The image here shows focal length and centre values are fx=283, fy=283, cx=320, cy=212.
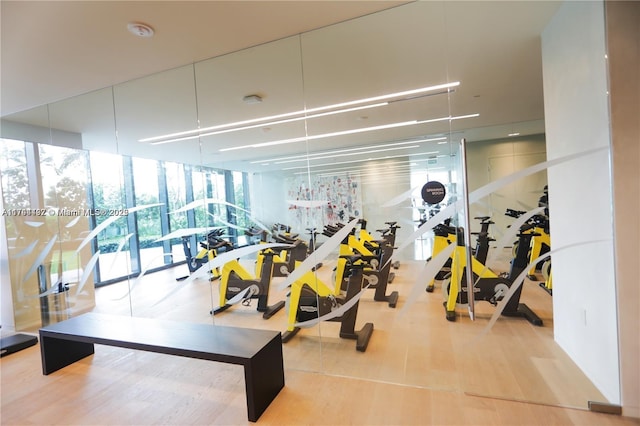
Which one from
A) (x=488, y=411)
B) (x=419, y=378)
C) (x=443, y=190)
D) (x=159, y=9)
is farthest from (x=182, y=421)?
(x=159, y=9)

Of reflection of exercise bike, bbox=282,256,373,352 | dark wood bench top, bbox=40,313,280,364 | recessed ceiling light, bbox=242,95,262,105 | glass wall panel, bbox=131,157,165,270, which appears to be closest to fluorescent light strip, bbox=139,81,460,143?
recessed ceiling light, bbox=242,95,262,105

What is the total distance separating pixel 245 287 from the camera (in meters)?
3.43

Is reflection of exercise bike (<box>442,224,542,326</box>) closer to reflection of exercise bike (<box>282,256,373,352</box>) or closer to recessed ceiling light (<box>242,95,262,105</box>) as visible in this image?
reflection of exercise bike (<box>282,256,373,352</box>)

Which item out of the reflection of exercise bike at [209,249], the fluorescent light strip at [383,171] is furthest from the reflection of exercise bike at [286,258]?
the fluorescent light strip at [383,171]

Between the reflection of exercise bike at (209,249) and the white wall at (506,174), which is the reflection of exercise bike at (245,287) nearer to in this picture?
the reflection of exercise bike at (209,249)

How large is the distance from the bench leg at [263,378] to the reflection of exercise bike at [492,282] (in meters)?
1.52

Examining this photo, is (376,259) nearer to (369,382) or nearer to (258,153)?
(369,382)

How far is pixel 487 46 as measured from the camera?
2.26 meters

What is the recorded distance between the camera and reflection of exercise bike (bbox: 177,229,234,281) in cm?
308

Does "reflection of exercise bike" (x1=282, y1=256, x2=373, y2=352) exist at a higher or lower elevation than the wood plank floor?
higher

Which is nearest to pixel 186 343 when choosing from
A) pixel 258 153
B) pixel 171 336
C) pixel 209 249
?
pixel 171 336

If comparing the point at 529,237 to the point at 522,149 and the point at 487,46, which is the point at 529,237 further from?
the point at 487,46

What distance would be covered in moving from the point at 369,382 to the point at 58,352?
271cm

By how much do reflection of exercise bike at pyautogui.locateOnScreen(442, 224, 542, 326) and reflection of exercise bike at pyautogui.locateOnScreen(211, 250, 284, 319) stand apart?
1.96 metres
